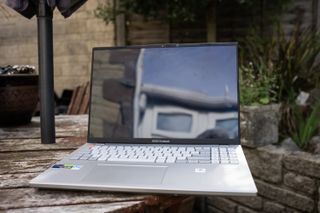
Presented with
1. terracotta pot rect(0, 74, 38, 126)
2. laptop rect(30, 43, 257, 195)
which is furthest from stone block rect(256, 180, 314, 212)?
terracotta pot rect(0, 74, 38, 126)

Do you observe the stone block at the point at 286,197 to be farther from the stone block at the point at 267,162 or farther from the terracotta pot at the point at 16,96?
the terracotta pot at the point at 16,96

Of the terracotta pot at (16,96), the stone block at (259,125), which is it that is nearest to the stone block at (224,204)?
the stone block at (259,125)

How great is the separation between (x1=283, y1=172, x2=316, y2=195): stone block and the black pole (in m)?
1.19

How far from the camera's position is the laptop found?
69 cm

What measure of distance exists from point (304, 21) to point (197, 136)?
243 centimetres

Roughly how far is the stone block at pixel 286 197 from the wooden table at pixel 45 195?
106cm

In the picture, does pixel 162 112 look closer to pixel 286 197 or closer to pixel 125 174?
pixel 125 174

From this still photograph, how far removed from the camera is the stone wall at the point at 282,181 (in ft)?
5.29

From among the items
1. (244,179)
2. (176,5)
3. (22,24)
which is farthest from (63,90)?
(244,179)

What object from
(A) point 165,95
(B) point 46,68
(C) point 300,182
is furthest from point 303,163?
(B) point 46,68

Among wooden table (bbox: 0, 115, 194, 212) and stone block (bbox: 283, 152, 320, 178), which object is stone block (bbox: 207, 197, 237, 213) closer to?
stone block (bbox: 283, 152, 320, 178)

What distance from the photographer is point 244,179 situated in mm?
574

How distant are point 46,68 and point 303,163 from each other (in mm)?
1222

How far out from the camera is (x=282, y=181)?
174cm
